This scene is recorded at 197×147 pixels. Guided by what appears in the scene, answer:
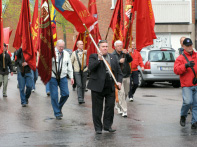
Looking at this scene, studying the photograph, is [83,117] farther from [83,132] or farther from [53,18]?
[53,18]

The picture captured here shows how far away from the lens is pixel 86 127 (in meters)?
9.69

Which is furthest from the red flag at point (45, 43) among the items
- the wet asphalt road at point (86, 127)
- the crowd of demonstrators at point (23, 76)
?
the crowd of demonstrators at point (23, 76)

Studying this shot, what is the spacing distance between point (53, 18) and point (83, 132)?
7788mm

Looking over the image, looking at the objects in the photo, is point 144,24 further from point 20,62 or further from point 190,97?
point 20,62

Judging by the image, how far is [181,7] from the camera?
33.7m

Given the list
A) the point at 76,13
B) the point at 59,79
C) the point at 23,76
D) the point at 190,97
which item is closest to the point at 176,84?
the point at 23,76

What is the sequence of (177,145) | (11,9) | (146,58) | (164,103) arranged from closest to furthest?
(177,145) < (164,103) < (146,58) < (11,9)

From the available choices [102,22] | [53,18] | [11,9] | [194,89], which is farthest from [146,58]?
[11,9]

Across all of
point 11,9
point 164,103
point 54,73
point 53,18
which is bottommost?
point 164,103

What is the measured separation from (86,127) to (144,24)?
10.4 feet

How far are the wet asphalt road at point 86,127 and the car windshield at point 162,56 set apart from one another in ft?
18.8

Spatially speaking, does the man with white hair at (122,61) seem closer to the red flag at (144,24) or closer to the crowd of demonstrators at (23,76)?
the red flag at (144,24)

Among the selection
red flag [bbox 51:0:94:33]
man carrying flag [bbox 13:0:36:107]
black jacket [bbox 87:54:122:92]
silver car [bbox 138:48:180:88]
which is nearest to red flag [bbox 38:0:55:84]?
red flag [bbox 51:0:94:33]

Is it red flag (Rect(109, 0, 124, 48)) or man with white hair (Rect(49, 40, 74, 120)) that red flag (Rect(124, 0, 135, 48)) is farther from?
man with white hair (Rect(49, 40, 74, 120))
